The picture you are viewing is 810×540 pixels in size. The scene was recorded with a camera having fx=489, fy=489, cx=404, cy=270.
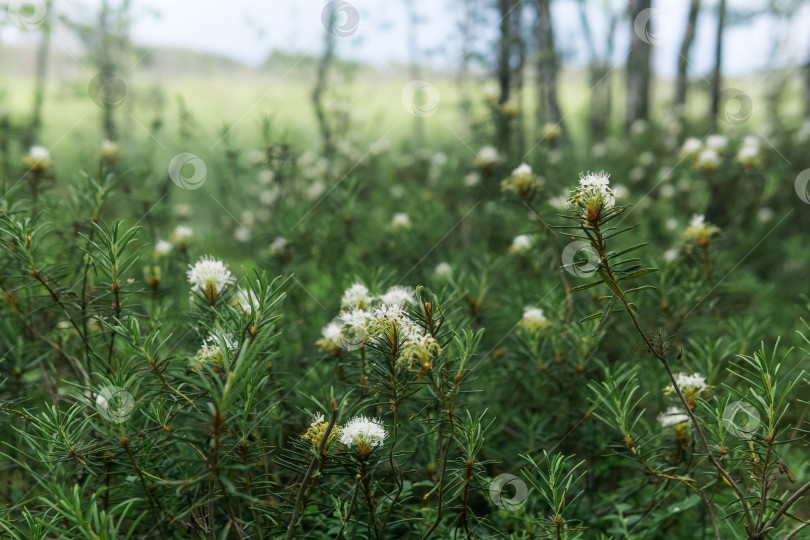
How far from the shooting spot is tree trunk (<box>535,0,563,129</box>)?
5512mm

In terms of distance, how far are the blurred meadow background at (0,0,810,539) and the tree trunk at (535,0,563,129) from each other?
1.61ft

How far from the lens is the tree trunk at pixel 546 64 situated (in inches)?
217

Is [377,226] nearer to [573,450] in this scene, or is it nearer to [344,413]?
[573,450]

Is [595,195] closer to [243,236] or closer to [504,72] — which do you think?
[243,236]

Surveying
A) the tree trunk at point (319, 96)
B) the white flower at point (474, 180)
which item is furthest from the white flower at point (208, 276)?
the tree trunk at point (319, 96)

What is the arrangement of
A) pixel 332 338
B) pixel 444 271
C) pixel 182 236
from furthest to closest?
pixel 444 271, pixel 182 236, pixel 332 338

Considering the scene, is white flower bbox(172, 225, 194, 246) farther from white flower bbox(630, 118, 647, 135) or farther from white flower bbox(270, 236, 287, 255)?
white flower bbox(630, 118, 647, 135)

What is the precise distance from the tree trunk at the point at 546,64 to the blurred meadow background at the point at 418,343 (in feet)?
1.61

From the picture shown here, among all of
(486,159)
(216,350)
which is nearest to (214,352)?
(216,350)

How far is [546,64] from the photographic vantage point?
5680 mm

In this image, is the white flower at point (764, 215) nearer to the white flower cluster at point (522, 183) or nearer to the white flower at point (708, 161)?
the white flower at point (708, 161)

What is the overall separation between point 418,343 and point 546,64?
558 centimetres

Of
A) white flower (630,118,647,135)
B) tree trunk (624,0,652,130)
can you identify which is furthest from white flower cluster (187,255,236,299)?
tree trunk (624,0,652,130)

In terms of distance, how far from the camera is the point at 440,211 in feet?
10.9
